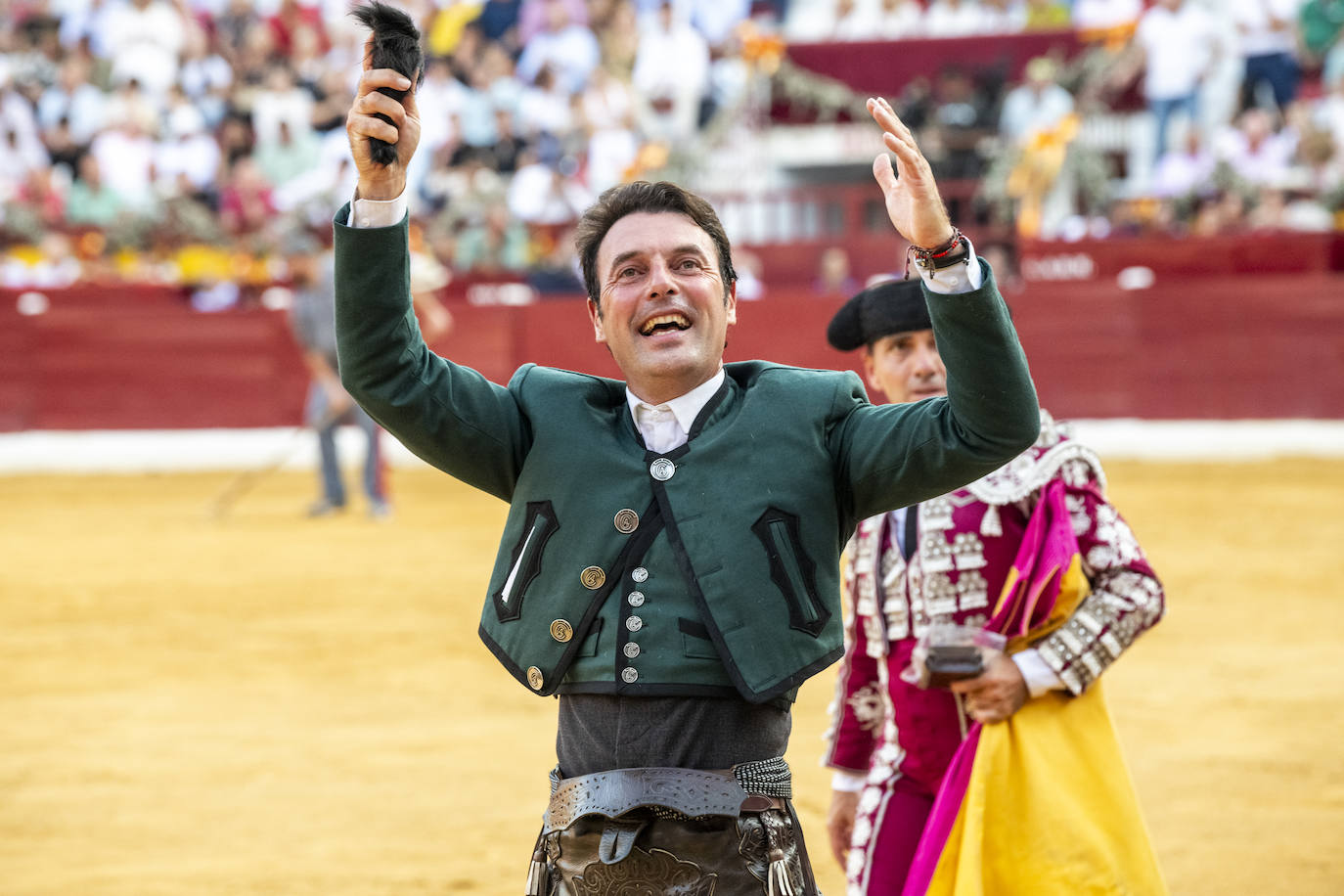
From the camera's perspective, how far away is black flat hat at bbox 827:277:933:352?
8.48 feet

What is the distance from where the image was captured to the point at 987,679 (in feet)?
7.69

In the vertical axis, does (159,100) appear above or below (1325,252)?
above

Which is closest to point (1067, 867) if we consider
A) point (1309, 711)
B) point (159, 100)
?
point (1309, 711)

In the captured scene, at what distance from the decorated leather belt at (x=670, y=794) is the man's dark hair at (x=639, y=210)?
1.77 feet

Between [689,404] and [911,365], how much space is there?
0.79m

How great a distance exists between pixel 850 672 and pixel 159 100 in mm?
15804

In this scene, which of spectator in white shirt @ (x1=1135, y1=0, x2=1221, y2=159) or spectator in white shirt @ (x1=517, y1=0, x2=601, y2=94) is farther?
spectator in white shirt @ (x1=517, y1=0, x2=601, y2=94)

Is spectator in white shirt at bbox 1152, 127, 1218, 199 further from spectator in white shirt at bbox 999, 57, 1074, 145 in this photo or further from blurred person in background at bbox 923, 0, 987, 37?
blurred person in background at bbox 923, 0, 987, 37

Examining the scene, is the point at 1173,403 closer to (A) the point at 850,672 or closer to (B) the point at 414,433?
(A) the point at 850,672

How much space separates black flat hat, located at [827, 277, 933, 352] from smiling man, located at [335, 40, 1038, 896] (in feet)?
2.22

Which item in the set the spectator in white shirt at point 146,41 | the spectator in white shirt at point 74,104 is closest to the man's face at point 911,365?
the spectator in white shirt at point 74,104

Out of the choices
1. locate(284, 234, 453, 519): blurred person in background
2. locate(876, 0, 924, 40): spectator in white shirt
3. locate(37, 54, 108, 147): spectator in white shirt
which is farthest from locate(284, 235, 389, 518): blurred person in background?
locate(876, 0, 924, 40): spectator in white shirt

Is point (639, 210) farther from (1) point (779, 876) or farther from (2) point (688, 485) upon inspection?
(1) point (779, 876)

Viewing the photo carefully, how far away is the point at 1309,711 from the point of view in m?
5.16
